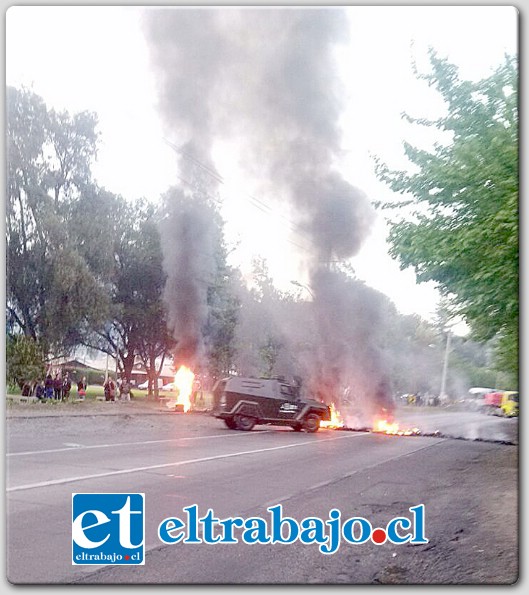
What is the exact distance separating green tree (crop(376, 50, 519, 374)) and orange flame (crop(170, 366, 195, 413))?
6.74 feet

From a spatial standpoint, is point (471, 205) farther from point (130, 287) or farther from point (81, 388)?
point (81, 388)

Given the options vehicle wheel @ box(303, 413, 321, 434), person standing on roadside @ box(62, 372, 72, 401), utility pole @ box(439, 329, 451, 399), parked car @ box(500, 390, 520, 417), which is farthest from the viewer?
vehicle wheel @ box(303, 413, 321, 434)

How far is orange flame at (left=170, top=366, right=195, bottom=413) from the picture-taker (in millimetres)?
5480

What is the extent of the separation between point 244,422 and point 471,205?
2.89 meters

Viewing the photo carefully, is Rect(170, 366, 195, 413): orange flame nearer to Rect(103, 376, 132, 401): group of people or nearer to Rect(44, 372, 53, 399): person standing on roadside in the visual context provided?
Rect(103, 376, 132, 401): group of people

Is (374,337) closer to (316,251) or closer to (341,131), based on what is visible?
(316,251)

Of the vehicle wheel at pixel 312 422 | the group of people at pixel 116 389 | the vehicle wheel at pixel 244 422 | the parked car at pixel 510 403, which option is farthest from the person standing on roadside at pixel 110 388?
the parked car at pixel 510 403

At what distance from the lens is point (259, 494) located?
4.39 m

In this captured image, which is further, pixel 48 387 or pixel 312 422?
pixel 312 422

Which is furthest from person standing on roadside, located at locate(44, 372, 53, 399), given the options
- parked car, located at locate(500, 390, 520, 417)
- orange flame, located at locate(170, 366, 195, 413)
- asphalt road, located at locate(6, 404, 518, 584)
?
parked car, located at locate(500, 390, 520, 417)

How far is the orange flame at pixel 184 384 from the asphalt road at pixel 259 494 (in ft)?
0.87

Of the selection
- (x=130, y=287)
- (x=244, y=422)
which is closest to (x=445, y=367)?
(x=244, y=422)

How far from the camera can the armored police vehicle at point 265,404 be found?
5.46 m

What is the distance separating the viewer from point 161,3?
450 cm
